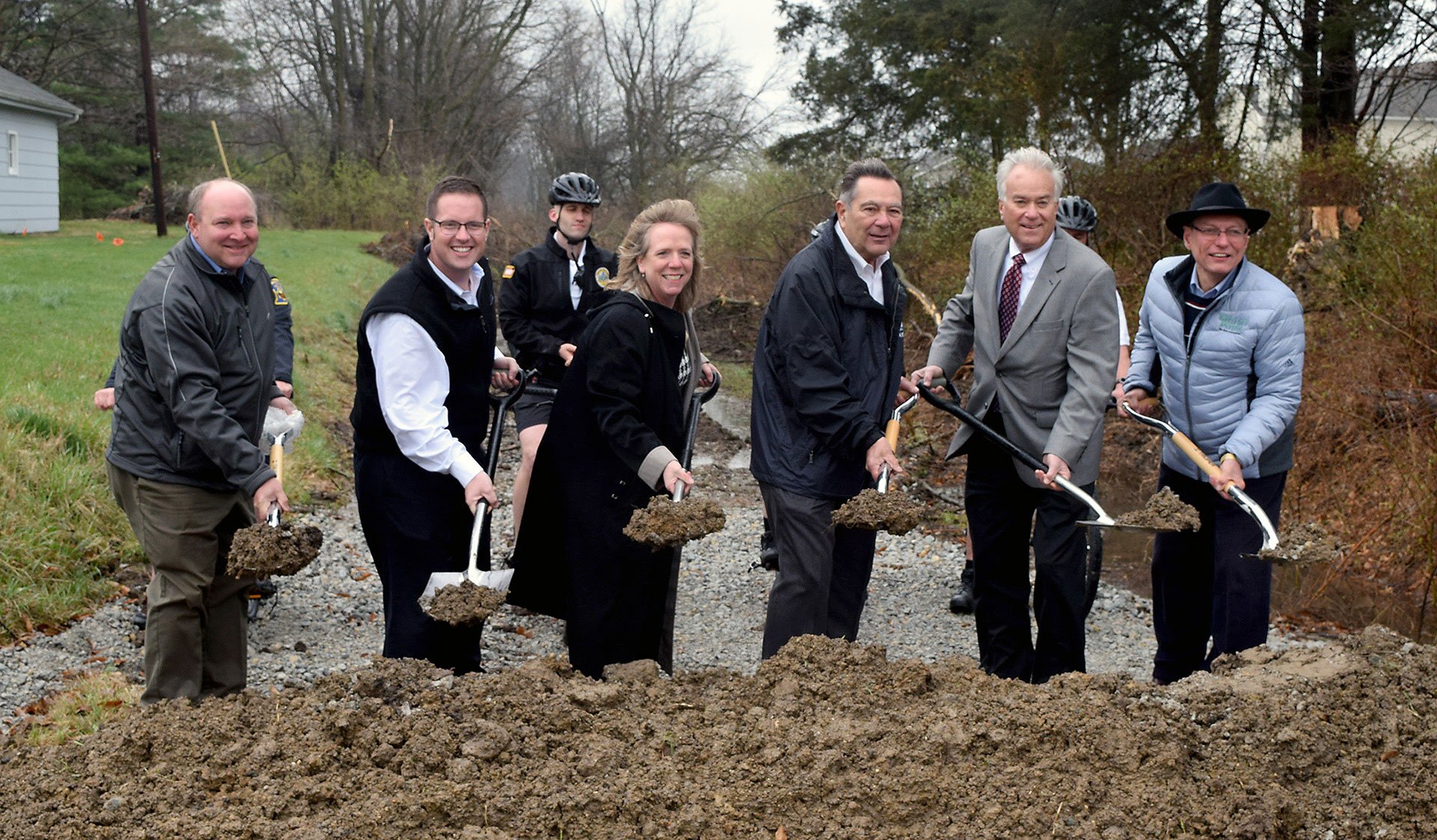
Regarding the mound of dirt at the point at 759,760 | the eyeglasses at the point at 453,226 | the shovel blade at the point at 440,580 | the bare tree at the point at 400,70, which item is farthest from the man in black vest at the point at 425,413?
the bare tree at the point at 400,70

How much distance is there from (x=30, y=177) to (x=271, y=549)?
28.4 meters

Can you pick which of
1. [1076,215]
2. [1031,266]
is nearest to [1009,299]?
[1031,266]

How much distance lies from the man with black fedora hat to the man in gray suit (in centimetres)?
29

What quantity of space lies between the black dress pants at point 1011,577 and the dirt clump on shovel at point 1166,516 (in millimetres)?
421

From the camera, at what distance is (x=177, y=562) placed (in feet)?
13.3

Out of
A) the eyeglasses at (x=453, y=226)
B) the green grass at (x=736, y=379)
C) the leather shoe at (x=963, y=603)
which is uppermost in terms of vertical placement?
the eyeglasses at (x=453, y=226)

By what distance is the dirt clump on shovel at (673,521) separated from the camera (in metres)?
3.84

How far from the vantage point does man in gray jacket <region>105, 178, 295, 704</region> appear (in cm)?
384

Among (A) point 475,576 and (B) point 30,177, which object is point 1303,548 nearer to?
(A) point 475,576

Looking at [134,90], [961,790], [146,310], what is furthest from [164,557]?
[134,90]

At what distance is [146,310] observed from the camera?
12.8 feet

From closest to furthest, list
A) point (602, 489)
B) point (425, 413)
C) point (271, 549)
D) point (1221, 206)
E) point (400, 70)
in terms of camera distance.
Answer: point (271, 549) → point (425, 413) → point (602, 489) → point (1221, 206) → point (400, 70)

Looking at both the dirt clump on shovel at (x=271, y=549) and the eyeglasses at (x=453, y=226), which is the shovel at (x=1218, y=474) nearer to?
the eyeglasses at (x=453, y=226)

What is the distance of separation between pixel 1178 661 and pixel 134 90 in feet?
130
